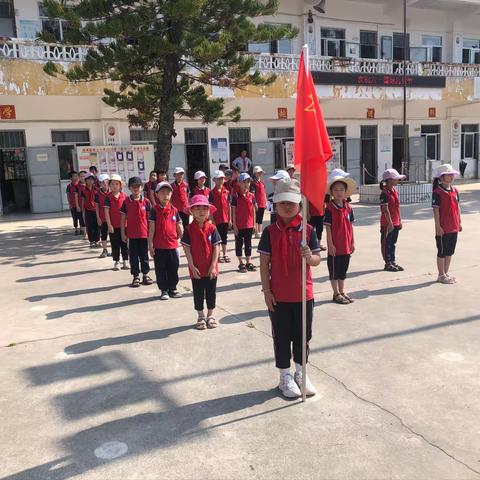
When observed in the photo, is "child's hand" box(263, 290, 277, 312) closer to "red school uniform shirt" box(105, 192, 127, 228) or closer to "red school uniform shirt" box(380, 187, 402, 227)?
"red school uniform shirt" box(380, 187, 402, 227)

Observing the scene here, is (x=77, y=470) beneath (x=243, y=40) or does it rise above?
beneath

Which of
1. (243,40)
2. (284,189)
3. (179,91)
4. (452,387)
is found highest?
(243,40)

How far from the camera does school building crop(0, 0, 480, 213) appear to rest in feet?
54.1

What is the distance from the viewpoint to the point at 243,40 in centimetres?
1192

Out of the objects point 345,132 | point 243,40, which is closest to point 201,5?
point 243,40

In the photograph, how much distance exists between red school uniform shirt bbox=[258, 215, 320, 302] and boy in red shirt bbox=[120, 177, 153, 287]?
13.1ft

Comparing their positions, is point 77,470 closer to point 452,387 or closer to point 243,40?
point 452,387

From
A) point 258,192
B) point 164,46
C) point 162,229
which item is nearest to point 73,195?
point 164,46

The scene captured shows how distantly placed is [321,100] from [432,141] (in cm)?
766

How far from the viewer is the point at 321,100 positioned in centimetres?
2008

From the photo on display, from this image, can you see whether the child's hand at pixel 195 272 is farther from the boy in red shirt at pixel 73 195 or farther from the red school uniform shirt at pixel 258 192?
the boy in red shirt at pixel 73 195

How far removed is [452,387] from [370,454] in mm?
1216

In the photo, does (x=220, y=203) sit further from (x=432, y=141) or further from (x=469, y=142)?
(x=469, y=142)

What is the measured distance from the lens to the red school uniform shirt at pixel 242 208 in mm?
8297
